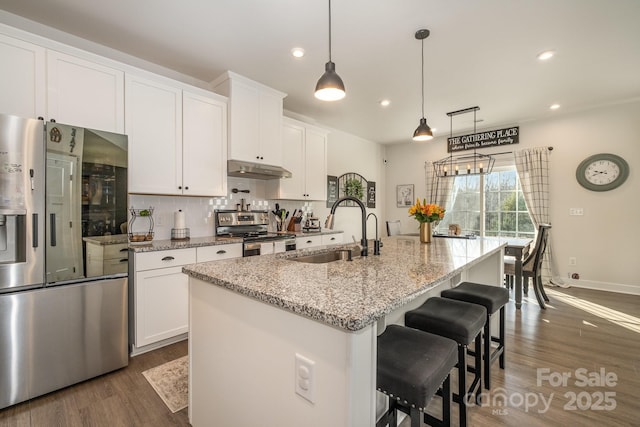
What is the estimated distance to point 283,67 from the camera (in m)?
3.15

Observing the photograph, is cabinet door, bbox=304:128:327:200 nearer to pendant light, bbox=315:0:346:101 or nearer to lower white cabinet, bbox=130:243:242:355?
lower white cabinet, bbox=130:243:242:355

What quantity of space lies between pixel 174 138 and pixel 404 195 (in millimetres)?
4968

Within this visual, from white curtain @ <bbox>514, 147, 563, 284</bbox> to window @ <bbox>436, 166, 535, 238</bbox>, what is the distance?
215 millimetres

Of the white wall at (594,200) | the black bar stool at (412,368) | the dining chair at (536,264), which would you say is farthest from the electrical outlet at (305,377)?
the white wall at (594,200)

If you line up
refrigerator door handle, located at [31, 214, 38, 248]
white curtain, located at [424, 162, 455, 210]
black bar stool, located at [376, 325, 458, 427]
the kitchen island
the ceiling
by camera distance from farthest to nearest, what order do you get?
white curtain, located at [424, 162, 455, 210]
the ceiling
refrigerator door handle, located at [31, 214, 38, 248]
black bar stool, located at [376, 325, 458, 427]
the kitchen island

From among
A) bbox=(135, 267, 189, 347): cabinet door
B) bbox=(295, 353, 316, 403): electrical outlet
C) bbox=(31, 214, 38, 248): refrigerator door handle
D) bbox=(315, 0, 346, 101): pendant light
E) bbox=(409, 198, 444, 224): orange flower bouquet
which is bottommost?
bbox=(135, 267, 189, 347): cabinet door

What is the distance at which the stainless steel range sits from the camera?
3.22 metres

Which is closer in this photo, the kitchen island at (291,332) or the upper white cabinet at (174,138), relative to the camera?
the kitchen island at (291,332)

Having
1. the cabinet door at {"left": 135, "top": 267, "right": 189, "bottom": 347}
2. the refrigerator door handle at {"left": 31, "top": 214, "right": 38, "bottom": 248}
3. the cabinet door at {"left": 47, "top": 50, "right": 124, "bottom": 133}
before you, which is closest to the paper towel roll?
the cabinet door at {"left": 135, "top": 267, "right": 189, "bottom": 347}

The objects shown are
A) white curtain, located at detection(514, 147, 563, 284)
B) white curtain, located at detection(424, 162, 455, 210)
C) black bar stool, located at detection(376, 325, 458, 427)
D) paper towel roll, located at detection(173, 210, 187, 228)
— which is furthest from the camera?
white curtain, located at detection(424, 162, 455, 210)

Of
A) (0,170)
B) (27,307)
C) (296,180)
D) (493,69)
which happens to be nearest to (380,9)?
(493,69)

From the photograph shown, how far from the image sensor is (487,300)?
1.93m

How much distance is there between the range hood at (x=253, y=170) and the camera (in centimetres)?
330

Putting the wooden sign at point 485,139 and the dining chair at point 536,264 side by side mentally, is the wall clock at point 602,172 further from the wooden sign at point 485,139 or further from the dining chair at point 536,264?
the dining chair at point 536,264
